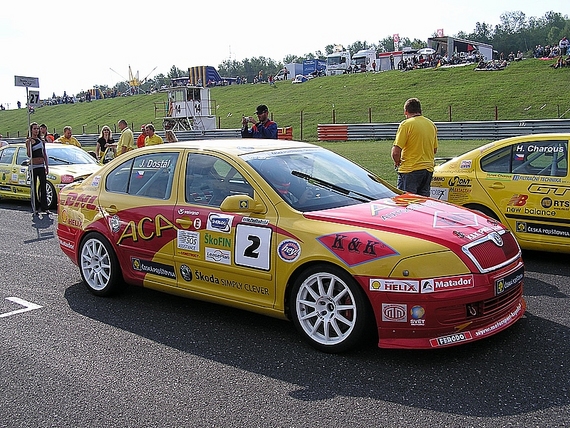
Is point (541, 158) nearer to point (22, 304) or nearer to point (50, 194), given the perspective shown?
point (22, 304)

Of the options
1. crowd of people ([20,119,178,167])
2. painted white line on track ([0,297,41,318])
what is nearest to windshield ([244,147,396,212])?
painted white line on track ([0,297,41,318])

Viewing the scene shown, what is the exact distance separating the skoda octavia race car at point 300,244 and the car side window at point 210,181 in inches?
0.5

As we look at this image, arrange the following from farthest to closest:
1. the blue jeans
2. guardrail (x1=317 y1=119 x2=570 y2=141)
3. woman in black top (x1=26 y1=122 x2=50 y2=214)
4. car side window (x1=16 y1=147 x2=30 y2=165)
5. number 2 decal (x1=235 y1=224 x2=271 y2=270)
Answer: guardrail (x1=317 y1=119 x2=570 y2=141) → car side window (x1=16 y1=147 x2=30 y2=165) → woman in black top (x1=26 y1=122 x2=50 y2=214) → the blue jeans → number 2 decal (x1=235 y1=224 x2=271 y2=270)

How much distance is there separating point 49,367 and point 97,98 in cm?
8331

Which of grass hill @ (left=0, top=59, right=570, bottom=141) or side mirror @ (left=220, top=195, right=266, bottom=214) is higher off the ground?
grass hill @ (left=0, top=59, right=570, bottom=141)

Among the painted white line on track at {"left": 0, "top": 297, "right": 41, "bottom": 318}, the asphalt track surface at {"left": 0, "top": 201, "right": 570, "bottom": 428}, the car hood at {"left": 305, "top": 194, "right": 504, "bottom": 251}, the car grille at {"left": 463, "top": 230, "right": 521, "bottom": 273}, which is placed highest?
the car hood at {"left": 305, "top": 194, "right": 504, "bottom": 251}

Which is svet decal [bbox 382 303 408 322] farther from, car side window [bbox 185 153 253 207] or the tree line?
the tree line

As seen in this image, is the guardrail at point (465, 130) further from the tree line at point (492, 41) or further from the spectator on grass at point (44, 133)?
the tree line at point (492, 41)

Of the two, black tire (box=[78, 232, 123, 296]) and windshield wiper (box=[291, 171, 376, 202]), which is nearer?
windshield wiper (box=[291, 171, 376, 202])

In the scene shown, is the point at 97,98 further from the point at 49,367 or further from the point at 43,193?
the point at 49,367

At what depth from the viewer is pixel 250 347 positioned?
463cm

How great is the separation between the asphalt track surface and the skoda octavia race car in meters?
0.22

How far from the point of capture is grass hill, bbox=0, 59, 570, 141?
3934cm

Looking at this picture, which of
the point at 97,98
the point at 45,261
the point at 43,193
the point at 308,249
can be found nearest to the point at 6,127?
the point at 97,98
